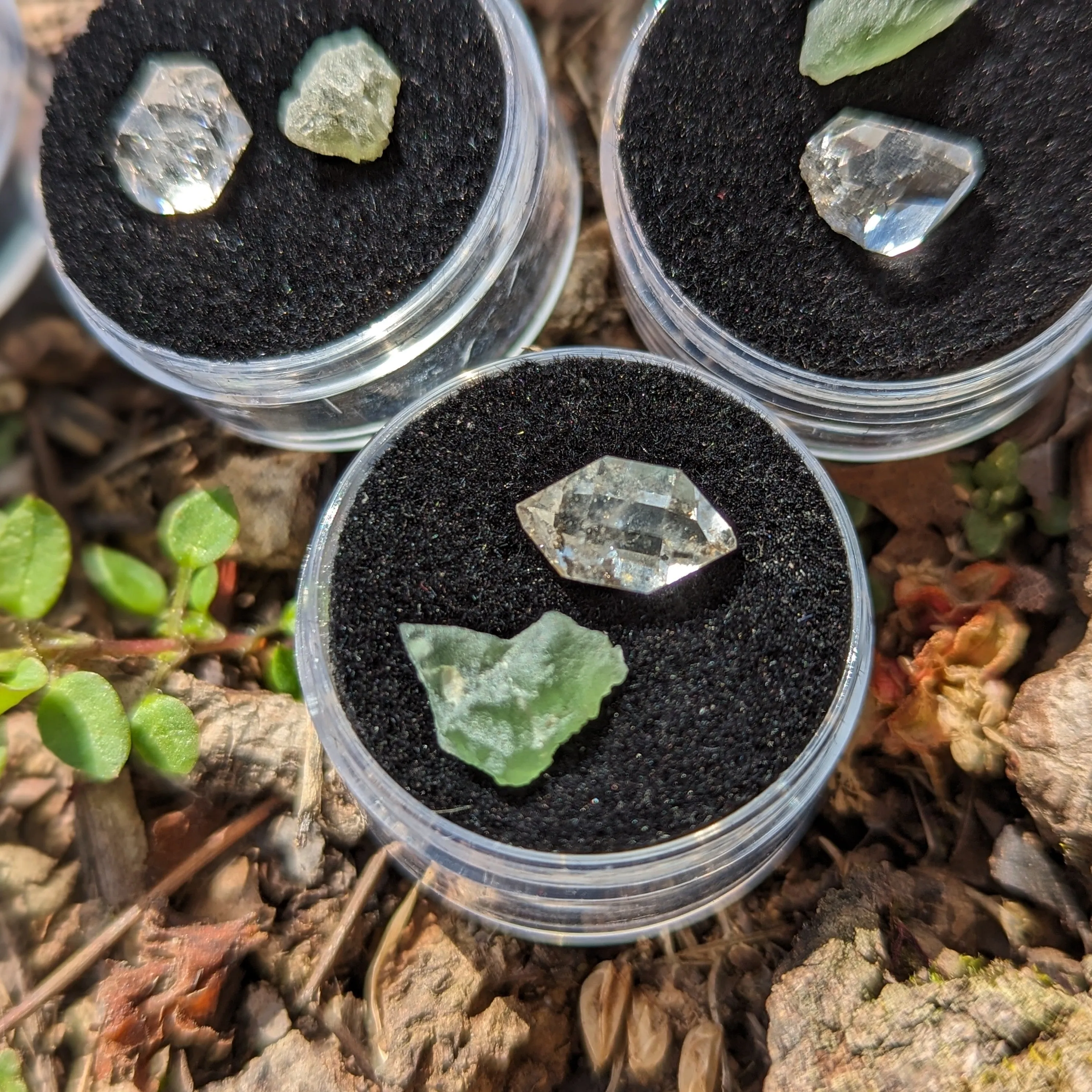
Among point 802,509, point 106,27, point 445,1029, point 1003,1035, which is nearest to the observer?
point 1003,1035

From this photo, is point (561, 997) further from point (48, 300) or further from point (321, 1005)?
point (48, 300)

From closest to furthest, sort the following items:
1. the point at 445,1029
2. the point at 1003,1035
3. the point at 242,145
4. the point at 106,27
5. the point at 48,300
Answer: the point at 1003,1035, the point at 445,1029, the point at 242,145, the point at 106,27, the point at 48,300

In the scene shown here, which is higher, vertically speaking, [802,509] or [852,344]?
[852,344]

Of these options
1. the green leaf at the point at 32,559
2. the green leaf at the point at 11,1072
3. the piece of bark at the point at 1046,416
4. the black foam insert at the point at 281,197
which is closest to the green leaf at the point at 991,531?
the piece of bark at the point at 1046,416

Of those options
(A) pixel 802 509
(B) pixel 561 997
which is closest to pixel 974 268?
(A) pixel 802 509

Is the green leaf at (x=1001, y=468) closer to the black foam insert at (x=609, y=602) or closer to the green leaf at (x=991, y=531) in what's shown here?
the green leaf at (x=991, y=531)

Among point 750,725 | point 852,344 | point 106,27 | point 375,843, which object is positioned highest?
point 106,27

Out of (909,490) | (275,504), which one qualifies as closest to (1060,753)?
(909,490)

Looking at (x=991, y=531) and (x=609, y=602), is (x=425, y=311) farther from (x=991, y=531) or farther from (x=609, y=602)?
(x=991, y=531)
